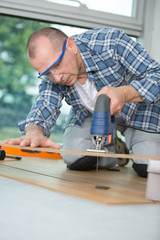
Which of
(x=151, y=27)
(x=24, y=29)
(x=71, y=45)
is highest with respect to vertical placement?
(x=151, y=27)

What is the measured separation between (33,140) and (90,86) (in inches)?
25.8

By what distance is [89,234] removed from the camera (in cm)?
90

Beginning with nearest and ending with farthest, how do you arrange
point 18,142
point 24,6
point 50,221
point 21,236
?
1. point 21,236
2. point 50,221
3. point 18,142
4. point 24,6

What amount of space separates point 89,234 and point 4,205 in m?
0.39

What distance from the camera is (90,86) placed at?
2.38m

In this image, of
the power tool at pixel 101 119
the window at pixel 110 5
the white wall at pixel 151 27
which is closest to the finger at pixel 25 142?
the power tool at pixel 101 119

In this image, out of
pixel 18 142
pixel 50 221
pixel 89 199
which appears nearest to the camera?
pixel 50 221

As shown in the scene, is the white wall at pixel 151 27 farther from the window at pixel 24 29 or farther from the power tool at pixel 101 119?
the power tool at pixel 101 119

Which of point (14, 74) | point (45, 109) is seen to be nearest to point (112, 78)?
point (45, 109)

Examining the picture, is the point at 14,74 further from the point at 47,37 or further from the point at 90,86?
the point at 47,37

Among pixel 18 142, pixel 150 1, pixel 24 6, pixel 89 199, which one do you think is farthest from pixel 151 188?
pixel 150 1

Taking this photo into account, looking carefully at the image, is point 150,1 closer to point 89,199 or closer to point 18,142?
point 18,142

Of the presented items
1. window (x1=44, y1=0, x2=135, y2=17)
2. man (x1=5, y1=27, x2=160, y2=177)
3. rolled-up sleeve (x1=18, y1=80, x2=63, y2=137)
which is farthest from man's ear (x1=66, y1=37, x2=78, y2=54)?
window (x1=44, y1=0, x2=135, y2=17)

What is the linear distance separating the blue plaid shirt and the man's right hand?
0.13 m
